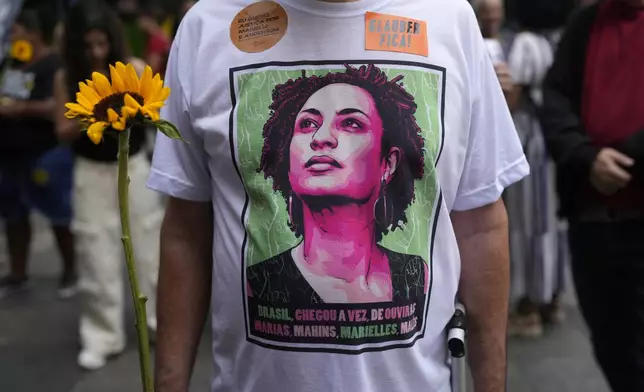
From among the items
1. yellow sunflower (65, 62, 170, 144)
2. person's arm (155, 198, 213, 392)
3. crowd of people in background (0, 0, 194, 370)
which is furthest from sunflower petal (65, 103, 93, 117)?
crowd of people in background (0, 0, 194, 370)

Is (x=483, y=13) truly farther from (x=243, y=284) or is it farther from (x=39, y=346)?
(x=243, y=284)

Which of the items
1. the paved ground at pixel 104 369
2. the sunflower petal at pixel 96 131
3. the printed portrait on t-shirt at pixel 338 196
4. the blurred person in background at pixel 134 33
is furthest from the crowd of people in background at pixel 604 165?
the blurred person in background at pixel 134 33

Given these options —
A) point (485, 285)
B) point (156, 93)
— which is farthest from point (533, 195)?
point (156, 93)

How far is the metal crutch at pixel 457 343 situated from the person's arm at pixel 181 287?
534 mm

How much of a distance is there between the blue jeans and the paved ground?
2.41 ft

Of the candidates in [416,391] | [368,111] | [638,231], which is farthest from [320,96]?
[638,231]

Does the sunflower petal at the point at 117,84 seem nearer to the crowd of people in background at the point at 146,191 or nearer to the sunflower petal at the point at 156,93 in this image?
the sunflower petal at the point at 156,93

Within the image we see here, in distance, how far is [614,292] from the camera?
3256 mm

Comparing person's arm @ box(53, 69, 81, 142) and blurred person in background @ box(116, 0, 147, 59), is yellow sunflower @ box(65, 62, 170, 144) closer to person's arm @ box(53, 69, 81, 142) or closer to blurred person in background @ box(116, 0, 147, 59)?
person's arm @ box(53, 69, 81, 142)

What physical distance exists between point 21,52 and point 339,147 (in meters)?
5.65

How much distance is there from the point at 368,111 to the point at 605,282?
1.75 metres

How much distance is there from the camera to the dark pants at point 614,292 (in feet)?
10.4

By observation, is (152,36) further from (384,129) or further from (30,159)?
(384,129)

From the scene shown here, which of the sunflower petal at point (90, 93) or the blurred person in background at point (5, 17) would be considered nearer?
the sunflower petal at point (90, 93)
